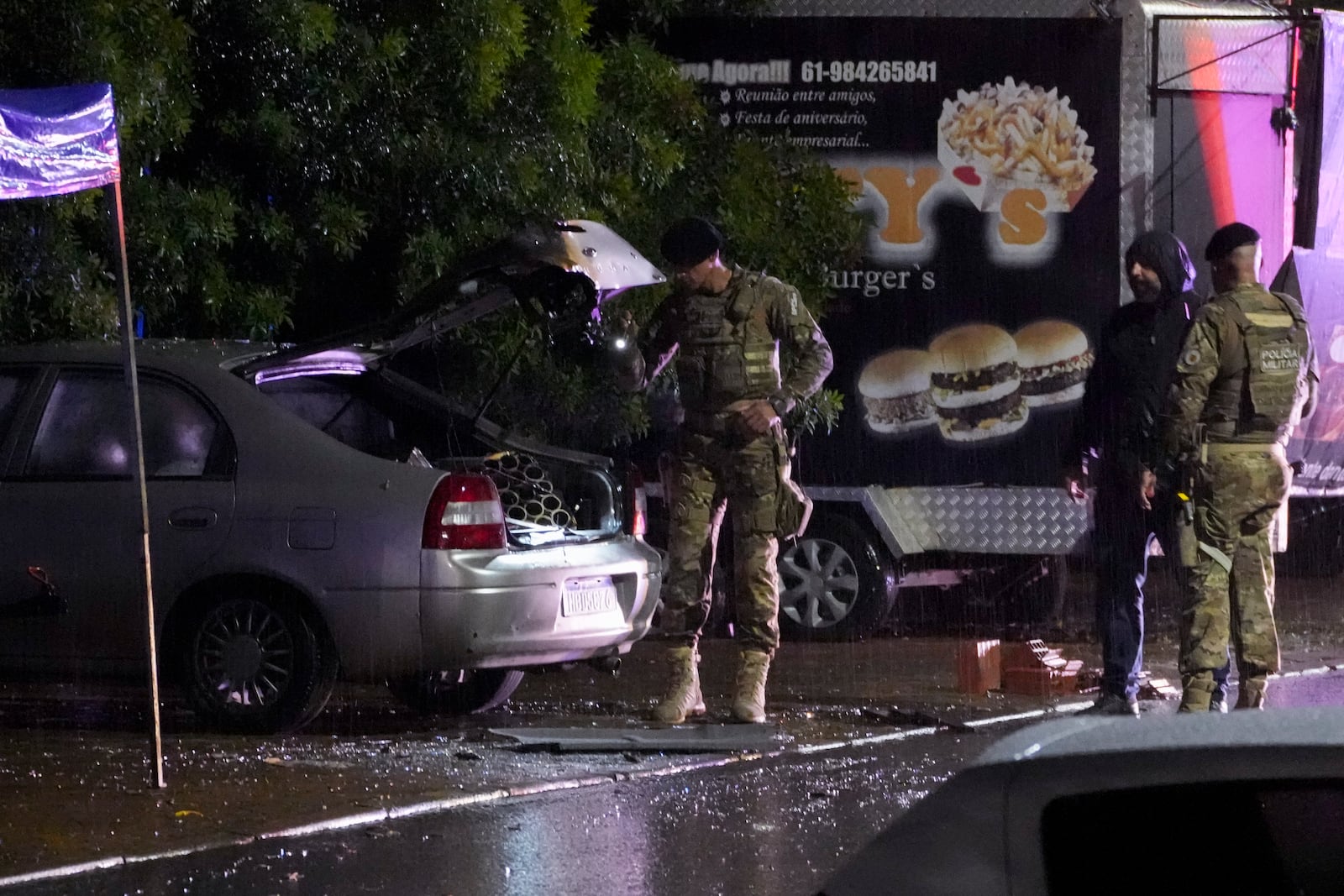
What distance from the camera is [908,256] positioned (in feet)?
37.6

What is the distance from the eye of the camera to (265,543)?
8.02 metres

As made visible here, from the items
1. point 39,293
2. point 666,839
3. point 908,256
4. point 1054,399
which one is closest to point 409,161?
point 39,293

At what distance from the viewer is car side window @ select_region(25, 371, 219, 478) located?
825 centimetres

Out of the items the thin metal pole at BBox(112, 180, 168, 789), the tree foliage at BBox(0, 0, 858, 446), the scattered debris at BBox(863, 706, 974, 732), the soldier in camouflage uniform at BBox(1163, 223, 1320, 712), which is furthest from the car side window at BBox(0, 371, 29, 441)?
the soldier in camouflage uniform at BBox(1163, 223, 1320, 712)

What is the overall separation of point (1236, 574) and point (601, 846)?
3.08m

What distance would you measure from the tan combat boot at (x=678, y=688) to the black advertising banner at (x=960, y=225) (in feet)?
10.3

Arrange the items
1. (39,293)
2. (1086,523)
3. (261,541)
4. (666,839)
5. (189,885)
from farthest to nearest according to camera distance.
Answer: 1. (1086,523)
2. (39,293)
3. (261,541)
4. (666,839)
5. (189,885)

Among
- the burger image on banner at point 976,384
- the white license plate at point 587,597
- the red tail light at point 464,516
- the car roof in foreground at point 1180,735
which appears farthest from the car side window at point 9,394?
the car roof in foreground at point 1180,735

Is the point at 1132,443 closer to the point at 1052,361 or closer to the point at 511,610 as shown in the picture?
the point at 511,610

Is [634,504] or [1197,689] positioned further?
[634,504]

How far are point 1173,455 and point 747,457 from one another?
1681 millimetres

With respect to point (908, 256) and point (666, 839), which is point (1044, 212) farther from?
point (666, 839)

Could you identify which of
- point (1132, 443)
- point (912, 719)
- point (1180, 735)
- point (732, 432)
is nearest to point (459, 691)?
point (732, 432)

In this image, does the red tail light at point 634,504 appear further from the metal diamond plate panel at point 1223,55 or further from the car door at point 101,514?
the metal diamond plate panel at point 1223,55
